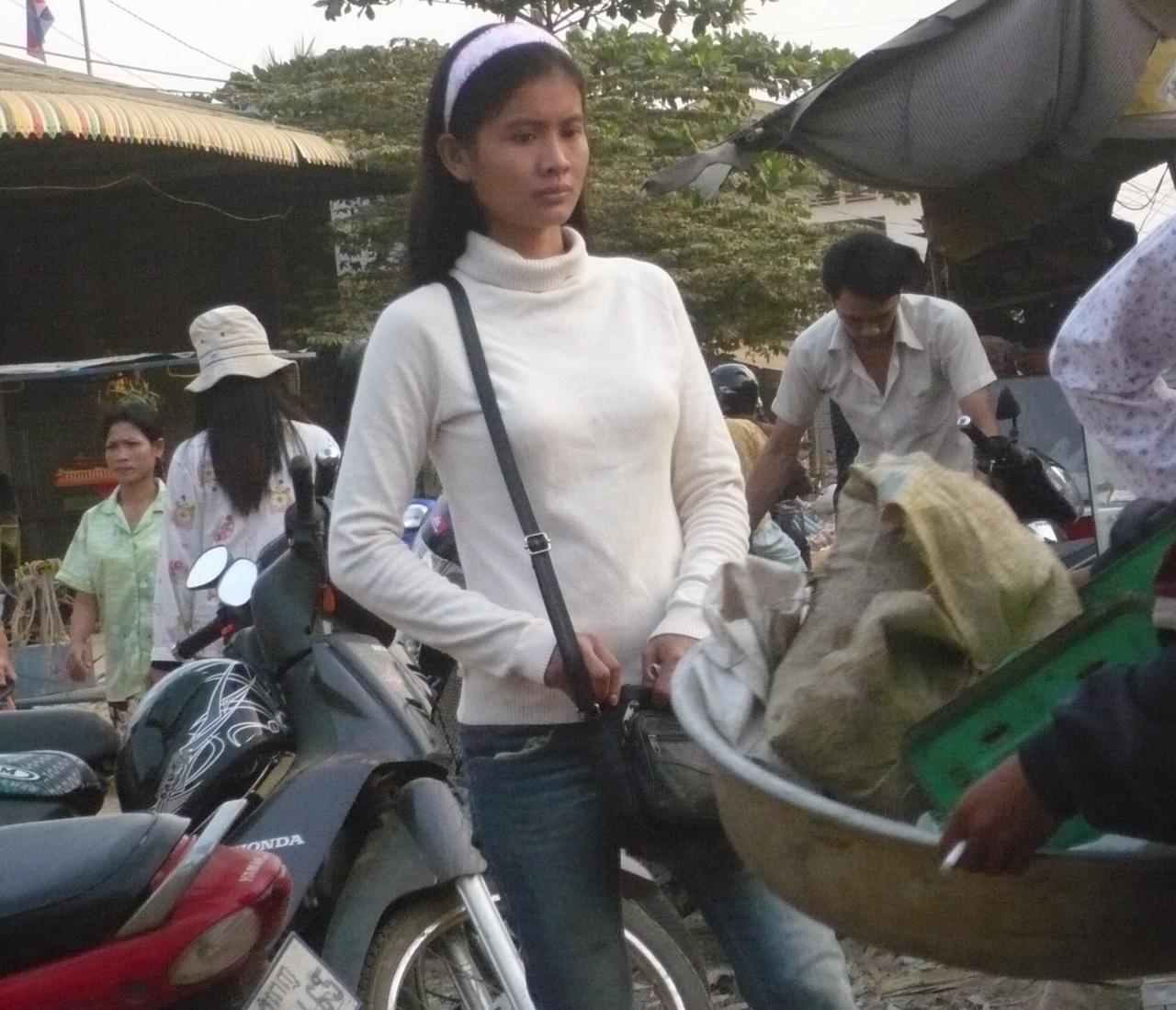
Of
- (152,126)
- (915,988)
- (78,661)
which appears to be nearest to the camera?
(915,988)

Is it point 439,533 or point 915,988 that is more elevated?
point 439,533

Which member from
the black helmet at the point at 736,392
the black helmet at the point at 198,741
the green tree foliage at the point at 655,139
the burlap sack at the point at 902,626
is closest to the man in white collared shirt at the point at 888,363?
the black helmet at the point at 736,392

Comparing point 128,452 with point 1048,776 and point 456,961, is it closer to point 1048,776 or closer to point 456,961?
point 456,961

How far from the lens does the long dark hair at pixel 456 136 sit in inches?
80.8

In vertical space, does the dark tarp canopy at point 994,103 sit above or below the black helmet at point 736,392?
above

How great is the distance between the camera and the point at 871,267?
182 inches

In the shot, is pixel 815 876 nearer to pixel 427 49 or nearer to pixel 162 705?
pixel 162 705

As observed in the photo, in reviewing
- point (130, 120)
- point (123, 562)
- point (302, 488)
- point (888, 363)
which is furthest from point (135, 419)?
point (130, 120)

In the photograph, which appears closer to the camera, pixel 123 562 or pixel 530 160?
pixel 530 160

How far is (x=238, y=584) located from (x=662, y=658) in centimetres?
148

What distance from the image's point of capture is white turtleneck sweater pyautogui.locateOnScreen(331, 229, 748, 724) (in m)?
1.99

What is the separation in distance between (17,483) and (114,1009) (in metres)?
15.7

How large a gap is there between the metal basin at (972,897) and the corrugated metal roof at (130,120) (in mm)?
11164

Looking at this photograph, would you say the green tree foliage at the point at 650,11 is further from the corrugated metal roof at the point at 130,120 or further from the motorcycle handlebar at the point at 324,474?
A: the motorcycle handlebar at the point at 324,474
